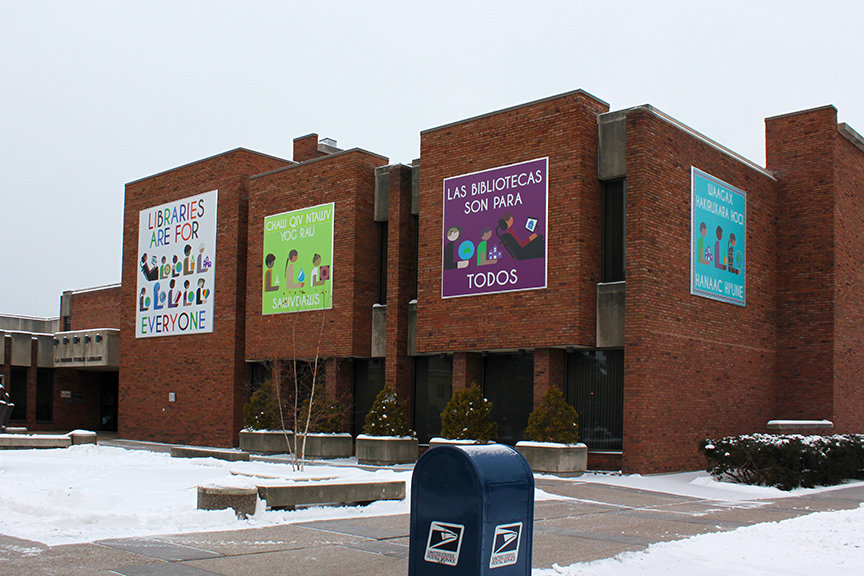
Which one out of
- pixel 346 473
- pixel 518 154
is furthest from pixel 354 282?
pixel 346 473

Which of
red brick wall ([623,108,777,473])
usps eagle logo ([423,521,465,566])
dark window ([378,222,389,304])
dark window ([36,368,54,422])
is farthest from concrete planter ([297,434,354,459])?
dark window ([36,368,54,422])

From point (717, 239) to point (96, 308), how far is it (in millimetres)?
32256

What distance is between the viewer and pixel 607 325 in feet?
71.7

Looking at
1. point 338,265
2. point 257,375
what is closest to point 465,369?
point 338,265

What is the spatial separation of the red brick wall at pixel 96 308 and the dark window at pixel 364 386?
63.8 feet

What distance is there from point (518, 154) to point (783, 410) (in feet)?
38.2

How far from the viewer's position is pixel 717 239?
79.2 ft

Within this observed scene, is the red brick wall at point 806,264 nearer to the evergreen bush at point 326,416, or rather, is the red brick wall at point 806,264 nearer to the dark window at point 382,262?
the dark window at point 382,262

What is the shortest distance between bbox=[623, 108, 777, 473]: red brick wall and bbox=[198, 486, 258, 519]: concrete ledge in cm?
1157

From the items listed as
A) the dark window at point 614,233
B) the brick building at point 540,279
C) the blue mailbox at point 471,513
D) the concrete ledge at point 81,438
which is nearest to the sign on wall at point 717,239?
the brick building at point 540,279

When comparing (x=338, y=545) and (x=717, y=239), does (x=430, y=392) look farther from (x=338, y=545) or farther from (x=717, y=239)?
(x=338, y=545)

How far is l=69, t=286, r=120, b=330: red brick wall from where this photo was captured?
43.1m

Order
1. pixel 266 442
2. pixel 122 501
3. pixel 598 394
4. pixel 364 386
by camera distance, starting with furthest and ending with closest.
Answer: pixel 364 386 → pixel 266 442 → pixel 598 394 → pixel 122 501

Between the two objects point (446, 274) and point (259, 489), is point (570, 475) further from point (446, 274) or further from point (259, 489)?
point (259, 489)
